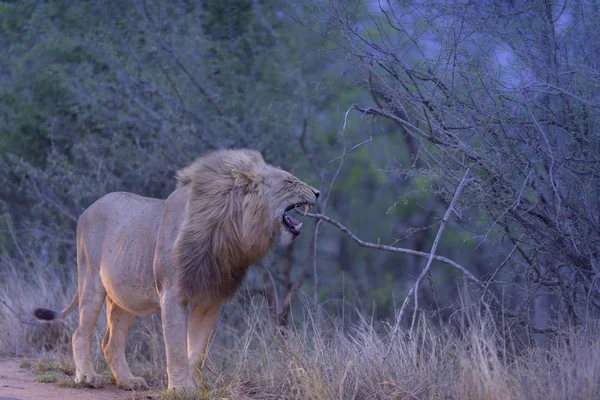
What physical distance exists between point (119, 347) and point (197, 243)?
64.1 inches

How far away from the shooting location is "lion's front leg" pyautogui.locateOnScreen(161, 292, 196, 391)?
6.10m

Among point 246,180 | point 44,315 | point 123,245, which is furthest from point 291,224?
point 44,315

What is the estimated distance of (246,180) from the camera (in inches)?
249

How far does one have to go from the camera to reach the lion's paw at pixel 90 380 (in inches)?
277

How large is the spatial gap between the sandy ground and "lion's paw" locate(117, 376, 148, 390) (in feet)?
0.18

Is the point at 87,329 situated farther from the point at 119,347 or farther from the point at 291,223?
the point at 291,223

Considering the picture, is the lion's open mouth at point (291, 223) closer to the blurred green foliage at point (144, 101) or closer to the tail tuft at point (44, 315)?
the tail tuft at point (44, 315)

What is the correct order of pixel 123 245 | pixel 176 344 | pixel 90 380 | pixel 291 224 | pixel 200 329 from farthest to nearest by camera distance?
pixel 90 380 → pixel 123 245 → pixel 200 329 → pixel 291 224 → pixel 176 344

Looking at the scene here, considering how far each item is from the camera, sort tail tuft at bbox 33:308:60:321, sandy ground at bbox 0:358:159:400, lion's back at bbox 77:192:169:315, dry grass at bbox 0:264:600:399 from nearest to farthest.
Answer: dry grass at bbox 0:264:600:399 → sandy ground at bbox 0:358:159:400 → lion's back at bbox 77:192:169:315 → tail tuft at bbox 33:308:60:321

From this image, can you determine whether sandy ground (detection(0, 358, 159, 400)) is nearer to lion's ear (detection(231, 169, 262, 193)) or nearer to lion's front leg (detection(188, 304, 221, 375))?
lion's front leg (detection(188, 304, 221, 375))

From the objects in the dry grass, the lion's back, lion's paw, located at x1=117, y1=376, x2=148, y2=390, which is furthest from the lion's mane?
lion's paw, located at x1=117, y1=376, x2=148, y2=390

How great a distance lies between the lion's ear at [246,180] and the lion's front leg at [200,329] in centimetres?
98

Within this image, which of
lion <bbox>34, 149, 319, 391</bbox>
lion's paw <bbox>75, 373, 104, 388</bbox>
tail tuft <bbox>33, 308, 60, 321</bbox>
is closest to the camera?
lion <bbox>34, 149, 319, 391</bbox>

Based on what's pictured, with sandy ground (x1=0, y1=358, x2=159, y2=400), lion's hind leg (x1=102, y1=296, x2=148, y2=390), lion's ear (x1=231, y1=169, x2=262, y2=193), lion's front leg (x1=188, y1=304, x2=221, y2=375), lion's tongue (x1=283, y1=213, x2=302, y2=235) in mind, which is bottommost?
sandy ground (x1=0, y1=358, x2=159, y2=400)
